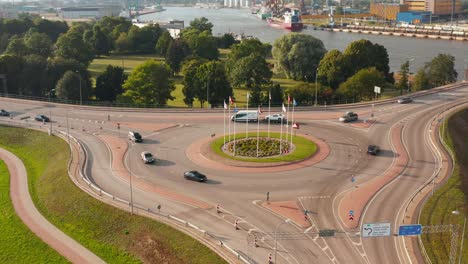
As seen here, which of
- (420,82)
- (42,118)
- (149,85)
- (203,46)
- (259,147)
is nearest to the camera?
(259,147)

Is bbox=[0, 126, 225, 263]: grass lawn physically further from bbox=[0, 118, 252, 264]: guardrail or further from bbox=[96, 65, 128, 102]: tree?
bbox=[96, 65, 128, 102]: tree

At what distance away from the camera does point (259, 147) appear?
50.8 m

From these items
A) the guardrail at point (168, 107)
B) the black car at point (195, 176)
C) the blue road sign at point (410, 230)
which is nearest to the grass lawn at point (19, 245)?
the black car at point (195, 176)

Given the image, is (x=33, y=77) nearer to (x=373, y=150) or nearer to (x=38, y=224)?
(x=38, y=224)

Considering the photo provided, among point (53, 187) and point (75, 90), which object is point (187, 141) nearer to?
point (53, 187)

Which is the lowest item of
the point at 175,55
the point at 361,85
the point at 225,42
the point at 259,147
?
the point at 259,147

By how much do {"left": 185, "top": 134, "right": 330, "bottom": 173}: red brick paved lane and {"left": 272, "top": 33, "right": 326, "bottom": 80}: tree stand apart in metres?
45.3

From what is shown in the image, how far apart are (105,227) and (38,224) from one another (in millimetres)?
5988

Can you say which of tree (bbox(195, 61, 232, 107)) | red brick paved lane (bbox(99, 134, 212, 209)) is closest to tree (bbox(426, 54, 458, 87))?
tree (bbox(195, 61, 232, 107))

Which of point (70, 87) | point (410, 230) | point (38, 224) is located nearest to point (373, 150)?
point (410, 230)

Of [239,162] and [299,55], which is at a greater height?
[299,55]

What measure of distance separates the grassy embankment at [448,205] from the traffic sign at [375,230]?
4860 mm

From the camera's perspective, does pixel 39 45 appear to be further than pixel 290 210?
Yes

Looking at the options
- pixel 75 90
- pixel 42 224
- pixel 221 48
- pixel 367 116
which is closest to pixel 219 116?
pixel 367 116
